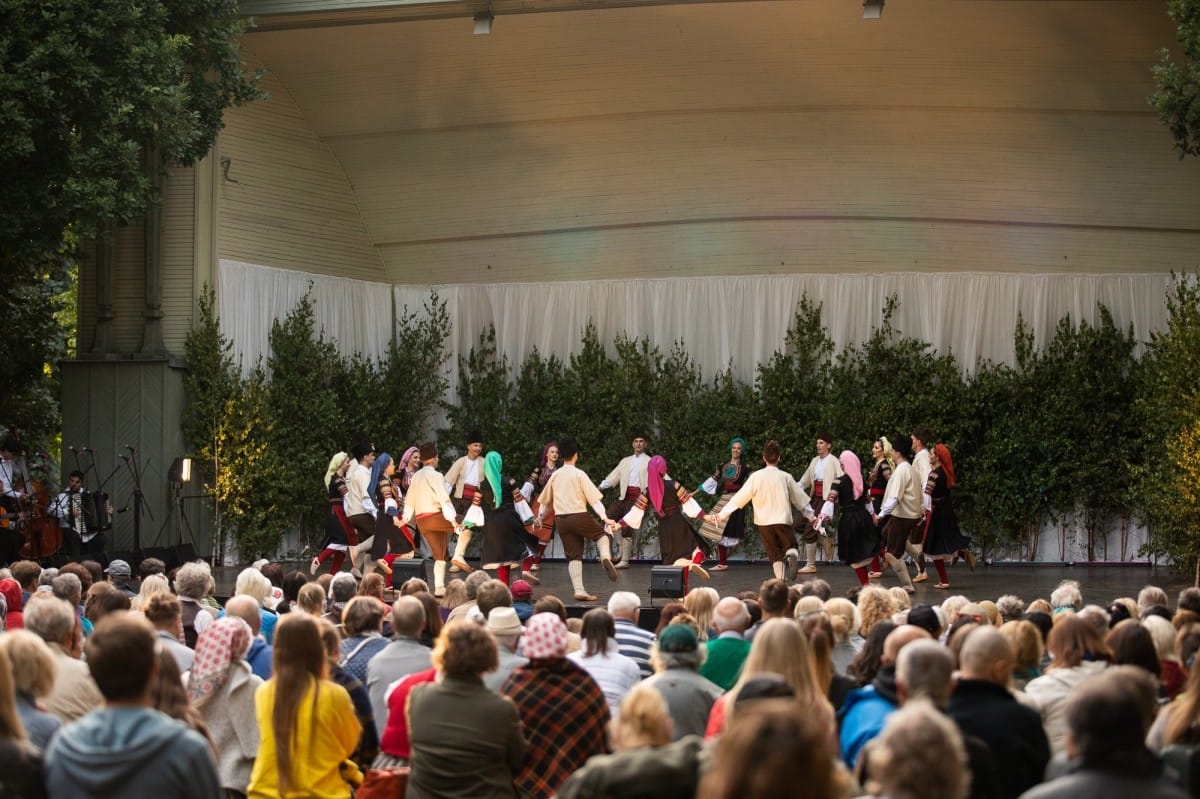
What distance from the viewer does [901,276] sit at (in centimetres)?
2064

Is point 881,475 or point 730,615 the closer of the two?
point 730,615

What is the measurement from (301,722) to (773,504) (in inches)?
431

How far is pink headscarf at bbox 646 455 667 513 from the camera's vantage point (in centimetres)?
1714

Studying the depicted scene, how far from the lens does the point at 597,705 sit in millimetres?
5387

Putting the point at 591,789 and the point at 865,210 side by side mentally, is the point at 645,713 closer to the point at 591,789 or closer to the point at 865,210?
the point at 591,789

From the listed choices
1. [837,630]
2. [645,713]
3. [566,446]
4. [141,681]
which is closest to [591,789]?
[645,713]

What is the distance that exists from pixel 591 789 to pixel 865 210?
17.9 meters

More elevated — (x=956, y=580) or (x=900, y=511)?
(x=900, y=511)

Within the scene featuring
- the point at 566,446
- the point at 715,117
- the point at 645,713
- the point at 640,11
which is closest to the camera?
the point at 645,713

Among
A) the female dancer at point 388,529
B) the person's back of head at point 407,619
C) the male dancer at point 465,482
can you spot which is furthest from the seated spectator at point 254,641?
the female dancer at point 388,529

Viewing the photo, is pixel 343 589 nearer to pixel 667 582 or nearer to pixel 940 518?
pixel 667 582

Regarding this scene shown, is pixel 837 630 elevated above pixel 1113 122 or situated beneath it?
situated beneath

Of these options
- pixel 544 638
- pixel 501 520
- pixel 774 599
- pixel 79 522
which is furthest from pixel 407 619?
pixel 79 522

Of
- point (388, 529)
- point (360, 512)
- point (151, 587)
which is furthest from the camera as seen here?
point (360, 512)
